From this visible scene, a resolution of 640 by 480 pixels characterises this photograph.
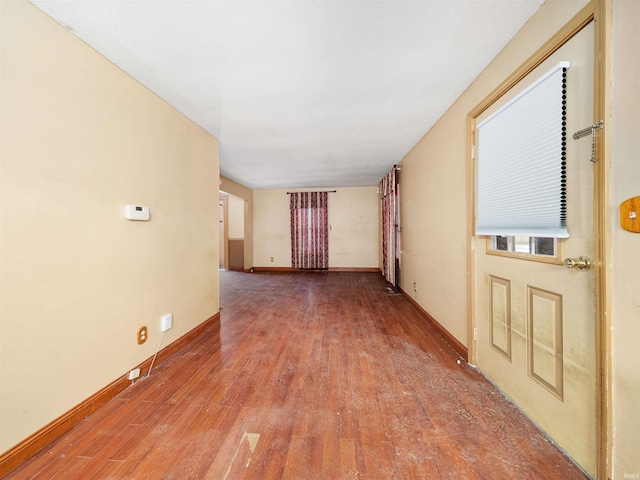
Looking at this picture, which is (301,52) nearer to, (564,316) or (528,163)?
(528,163)

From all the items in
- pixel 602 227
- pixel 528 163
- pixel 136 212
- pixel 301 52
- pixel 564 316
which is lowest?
pixel 564 316

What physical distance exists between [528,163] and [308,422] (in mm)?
1944

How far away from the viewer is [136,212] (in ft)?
5.75

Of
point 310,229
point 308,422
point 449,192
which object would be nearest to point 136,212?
point 308,422

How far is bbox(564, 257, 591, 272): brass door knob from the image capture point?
1014 mm

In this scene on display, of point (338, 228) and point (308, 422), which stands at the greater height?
point (338, 228)

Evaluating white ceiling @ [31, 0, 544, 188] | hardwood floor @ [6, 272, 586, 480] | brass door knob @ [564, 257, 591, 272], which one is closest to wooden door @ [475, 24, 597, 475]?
brass door knob @ [564, 257, 591, 272]

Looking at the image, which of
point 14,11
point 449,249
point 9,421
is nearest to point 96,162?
point 14,11

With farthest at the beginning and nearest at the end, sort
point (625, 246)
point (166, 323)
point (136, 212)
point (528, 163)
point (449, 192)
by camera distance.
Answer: point (449, 192) < point (166, 323) < point (136, 212) < point (528, 163) < point (625, 246)

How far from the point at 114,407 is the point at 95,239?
43.1 inches

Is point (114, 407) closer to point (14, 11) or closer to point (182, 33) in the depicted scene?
point (14, 11)

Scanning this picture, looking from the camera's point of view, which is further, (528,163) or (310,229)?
(310,229)

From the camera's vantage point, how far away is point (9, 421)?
109cm

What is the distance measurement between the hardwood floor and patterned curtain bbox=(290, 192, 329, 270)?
4274mm
